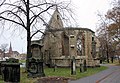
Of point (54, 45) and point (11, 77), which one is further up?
point (54, 45)

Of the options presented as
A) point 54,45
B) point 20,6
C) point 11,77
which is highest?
point 20,6

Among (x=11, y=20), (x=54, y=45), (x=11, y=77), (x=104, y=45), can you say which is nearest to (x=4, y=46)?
(x=104, y=45)

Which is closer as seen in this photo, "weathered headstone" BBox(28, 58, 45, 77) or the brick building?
"weathered headstone" BBox(28, 58, 45, 77)

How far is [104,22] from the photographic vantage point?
67.0m

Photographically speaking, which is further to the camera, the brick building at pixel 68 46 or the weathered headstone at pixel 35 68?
the brick building at pixel 68 46

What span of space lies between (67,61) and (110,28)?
1478 cm

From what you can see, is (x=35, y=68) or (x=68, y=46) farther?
(x=68, y=46)

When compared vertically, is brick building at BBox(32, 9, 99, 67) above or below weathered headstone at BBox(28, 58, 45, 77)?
above

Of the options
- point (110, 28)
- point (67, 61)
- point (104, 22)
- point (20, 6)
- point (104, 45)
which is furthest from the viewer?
point (104, 45)

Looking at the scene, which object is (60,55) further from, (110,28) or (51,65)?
(110,28)

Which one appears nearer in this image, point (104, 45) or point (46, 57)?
point (46, 57)

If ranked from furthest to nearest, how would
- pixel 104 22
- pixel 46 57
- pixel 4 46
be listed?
pixel 4 46, pixel 104 22, pixel 46 57

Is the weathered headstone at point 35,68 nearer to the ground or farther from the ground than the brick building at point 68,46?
nearer to the ground

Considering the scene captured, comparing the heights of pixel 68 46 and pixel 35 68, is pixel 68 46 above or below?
above
